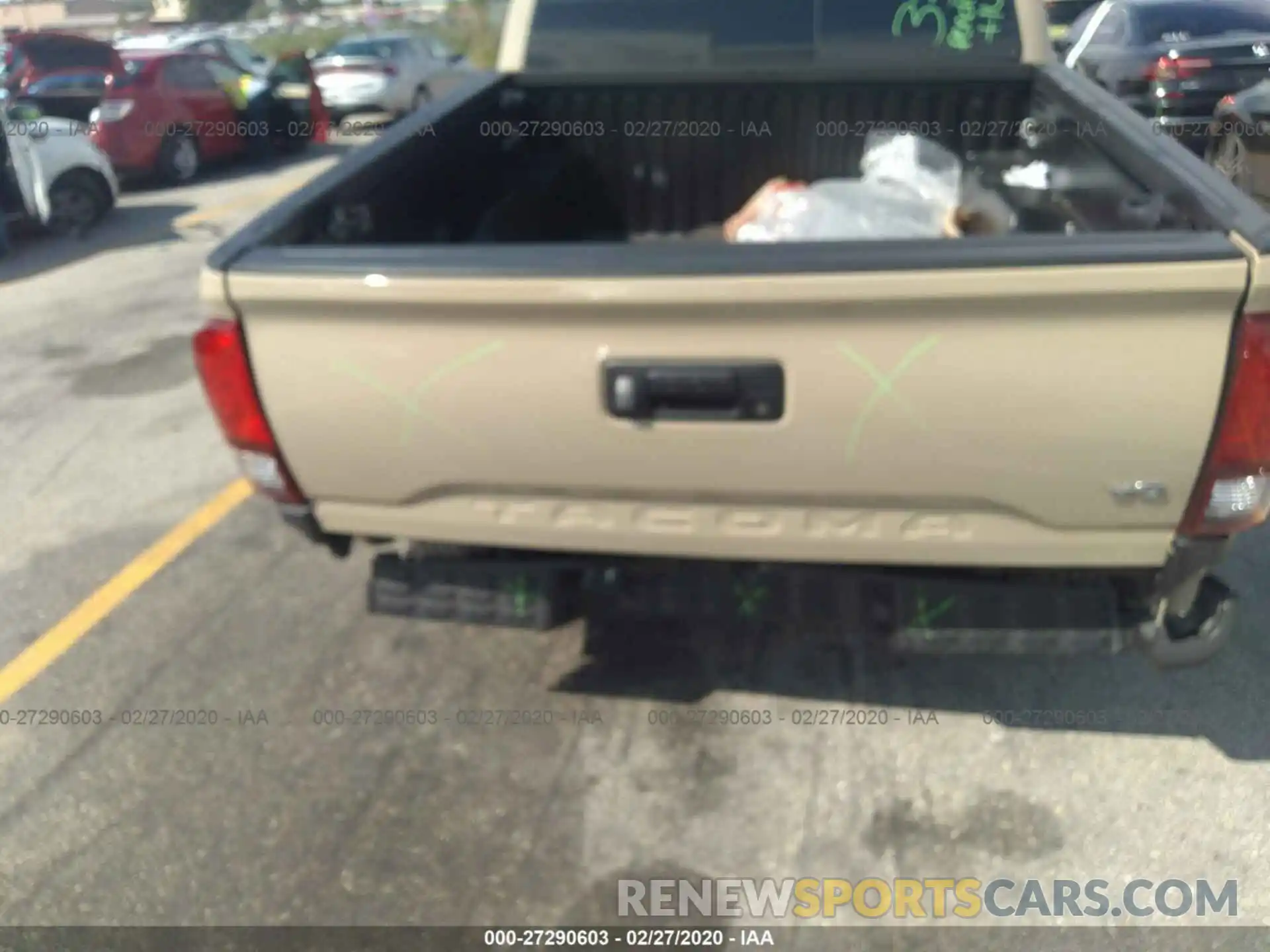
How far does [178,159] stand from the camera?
13266 mm

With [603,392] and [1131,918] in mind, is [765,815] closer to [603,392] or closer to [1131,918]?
[1131,918]

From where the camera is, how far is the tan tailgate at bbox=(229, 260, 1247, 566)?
7.12 ft

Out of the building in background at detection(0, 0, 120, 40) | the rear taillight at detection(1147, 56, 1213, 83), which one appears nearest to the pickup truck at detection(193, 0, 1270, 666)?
the rear taillight at detection(1147, 56, 1213, 83)

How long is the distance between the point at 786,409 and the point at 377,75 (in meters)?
16.9

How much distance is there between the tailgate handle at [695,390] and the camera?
232 centimetres

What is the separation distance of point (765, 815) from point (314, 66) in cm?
1780

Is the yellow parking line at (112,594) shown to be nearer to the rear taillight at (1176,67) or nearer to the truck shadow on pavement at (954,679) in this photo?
the truck shadow on pavement at (954,679)

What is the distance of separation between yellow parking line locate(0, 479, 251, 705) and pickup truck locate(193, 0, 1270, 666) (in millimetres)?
1096

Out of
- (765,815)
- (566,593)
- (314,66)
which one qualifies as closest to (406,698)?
(566,593)

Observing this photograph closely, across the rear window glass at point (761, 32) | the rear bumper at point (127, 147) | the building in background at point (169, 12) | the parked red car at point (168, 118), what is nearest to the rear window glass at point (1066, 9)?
the parked red car at point (168, 118)

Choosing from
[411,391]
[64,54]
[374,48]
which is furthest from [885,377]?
[374,48]

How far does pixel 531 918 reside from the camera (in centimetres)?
267

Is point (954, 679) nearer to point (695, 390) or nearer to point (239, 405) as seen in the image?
point (695, 390)

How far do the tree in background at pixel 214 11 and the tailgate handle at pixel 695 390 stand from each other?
69830 mm
